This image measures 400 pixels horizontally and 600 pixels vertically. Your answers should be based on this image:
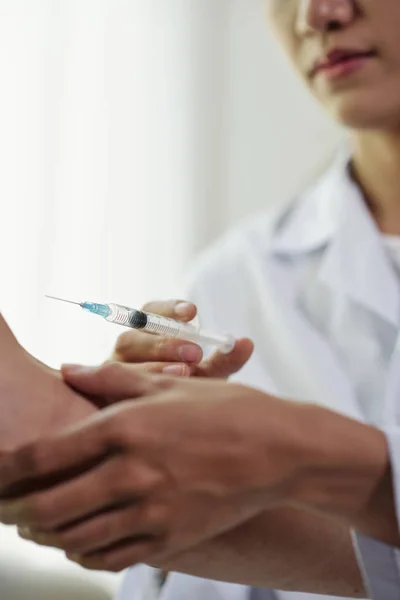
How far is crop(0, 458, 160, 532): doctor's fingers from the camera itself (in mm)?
440

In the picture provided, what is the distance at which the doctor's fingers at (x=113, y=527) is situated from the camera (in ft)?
1.47

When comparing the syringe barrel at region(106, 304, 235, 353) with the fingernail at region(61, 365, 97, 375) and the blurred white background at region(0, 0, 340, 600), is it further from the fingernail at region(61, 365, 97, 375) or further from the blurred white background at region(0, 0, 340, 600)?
the blurred white background at region(0, 0, 340, 600)

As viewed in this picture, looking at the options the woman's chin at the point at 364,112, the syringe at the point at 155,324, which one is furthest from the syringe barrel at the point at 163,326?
the woman's chin at the point at 364,112

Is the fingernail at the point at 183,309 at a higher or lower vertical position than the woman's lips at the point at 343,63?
lower

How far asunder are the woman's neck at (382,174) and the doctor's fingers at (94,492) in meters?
0.71

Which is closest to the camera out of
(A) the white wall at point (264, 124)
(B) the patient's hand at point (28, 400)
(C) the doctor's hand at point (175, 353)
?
(B) the patient's hand at point (28, 400)

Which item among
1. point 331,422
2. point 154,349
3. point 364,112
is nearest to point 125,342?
point 154,349

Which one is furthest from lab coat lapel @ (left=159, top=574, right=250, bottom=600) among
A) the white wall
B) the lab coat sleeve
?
the white wall

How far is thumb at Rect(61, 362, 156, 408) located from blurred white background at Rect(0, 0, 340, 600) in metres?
0.44

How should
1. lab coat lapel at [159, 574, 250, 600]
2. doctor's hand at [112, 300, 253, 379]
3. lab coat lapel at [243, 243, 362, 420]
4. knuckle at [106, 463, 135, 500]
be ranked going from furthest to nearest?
lab coat lapel at [243, 243, 362, 420] < lab coat lapel at [159, 574, 250, 600] < doctor's hand at [112, 300, 253, 379] < knuckle at [106, 463, 135, 500]

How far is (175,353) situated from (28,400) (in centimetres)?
15


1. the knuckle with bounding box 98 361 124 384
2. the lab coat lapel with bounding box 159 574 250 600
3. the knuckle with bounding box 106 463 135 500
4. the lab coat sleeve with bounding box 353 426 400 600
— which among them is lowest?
the lab coat lapel with bounding box 159 574 250 600

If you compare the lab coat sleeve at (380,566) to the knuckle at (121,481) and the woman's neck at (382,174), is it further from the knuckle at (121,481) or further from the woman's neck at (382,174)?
the woman's neck at (382,174)

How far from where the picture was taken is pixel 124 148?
1.36m
